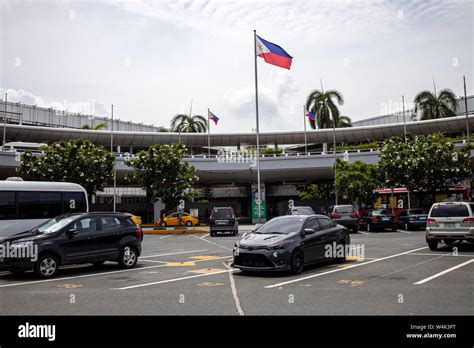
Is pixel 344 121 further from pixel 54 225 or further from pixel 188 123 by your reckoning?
pixel 54 225

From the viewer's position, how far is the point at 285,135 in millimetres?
62875

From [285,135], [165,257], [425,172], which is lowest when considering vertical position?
[165,257]

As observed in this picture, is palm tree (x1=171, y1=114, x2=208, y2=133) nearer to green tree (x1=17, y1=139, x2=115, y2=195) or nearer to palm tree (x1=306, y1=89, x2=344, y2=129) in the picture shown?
palm tree (x1=306, y1=89, x2=344, y2=129)

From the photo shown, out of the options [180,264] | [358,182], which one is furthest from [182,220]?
[180,264]

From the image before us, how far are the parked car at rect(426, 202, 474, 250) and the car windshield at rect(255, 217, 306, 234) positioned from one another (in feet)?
20.1

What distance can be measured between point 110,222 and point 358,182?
26.5m

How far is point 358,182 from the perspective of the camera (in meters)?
36.0

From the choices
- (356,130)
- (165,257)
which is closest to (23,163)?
(165,257)

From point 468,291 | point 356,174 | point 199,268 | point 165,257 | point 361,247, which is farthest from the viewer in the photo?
point 356,174

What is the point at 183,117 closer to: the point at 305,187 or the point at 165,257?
the point at 305,187

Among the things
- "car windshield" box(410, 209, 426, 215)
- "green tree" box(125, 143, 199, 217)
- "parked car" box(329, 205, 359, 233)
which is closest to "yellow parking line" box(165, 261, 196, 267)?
"parked car" box(329, 205, 359, 233)

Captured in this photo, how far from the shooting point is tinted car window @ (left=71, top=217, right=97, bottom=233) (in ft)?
40.2
